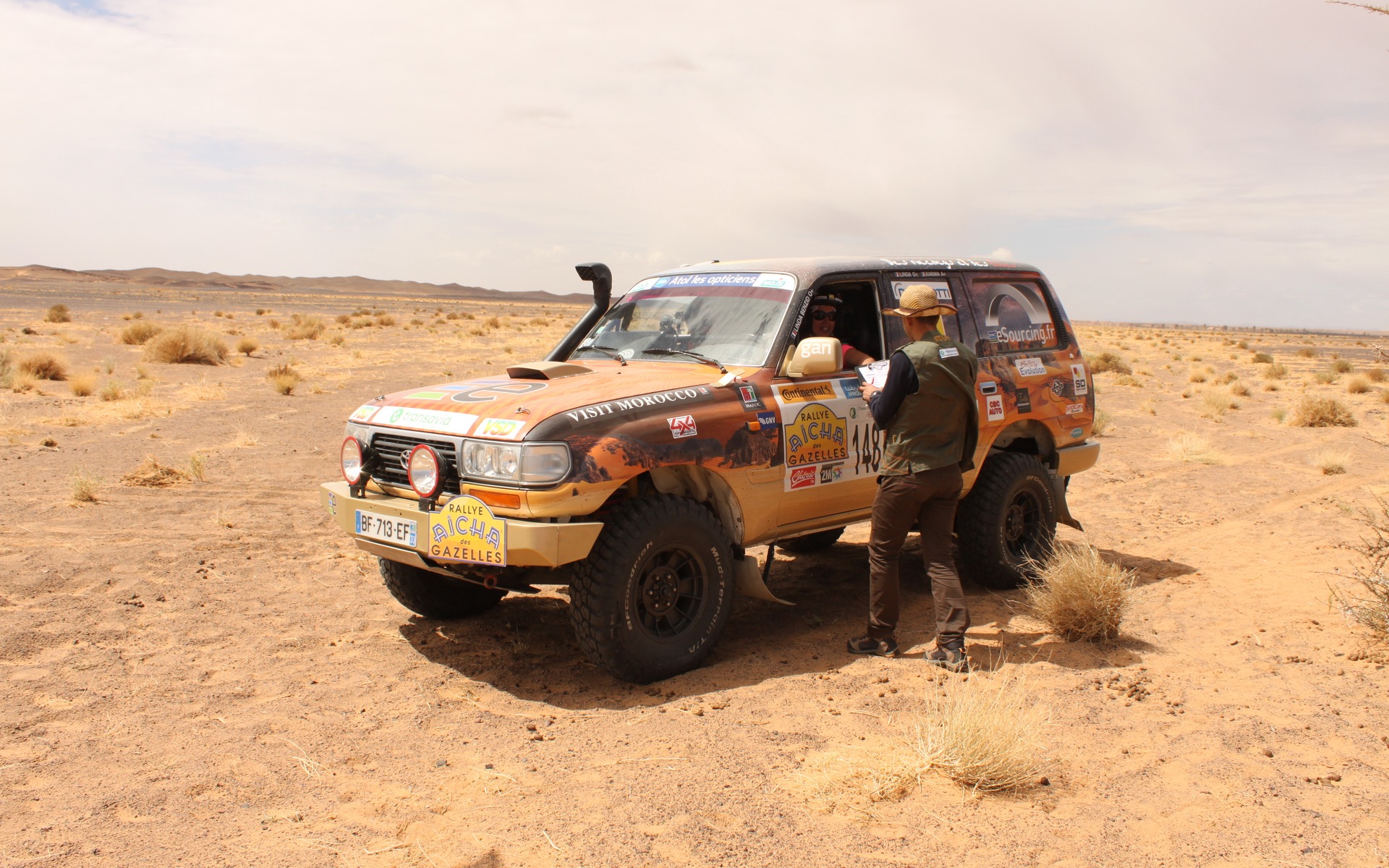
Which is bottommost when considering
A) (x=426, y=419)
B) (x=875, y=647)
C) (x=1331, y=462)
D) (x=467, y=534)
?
(x=875, y=647)

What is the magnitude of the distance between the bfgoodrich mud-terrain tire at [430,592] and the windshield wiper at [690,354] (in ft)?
5.65

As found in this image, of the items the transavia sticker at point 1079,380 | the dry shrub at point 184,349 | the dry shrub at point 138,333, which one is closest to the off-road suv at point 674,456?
the transavia sticker at point 1079,380

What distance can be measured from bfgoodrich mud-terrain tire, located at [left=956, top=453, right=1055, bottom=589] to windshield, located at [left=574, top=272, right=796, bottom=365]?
197 cm

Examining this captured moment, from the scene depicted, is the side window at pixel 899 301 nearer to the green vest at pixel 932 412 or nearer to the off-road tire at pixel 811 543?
the green vest at pixel 932 412

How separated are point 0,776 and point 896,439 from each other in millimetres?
4229

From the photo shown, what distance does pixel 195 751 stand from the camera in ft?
13.7

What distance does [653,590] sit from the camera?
4.89 meters

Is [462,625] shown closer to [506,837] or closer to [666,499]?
[666,499]

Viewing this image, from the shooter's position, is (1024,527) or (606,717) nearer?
(606,717)

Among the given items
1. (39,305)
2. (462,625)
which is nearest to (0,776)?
(462,625)

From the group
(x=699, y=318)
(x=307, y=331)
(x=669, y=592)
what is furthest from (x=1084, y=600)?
(x=307, y=331)

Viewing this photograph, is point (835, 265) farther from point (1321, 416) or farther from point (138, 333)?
point (138, 333)

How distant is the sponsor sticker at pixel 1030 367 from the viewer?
6.71 meters

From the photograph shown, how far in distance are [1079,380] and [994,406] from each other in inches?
46.1
